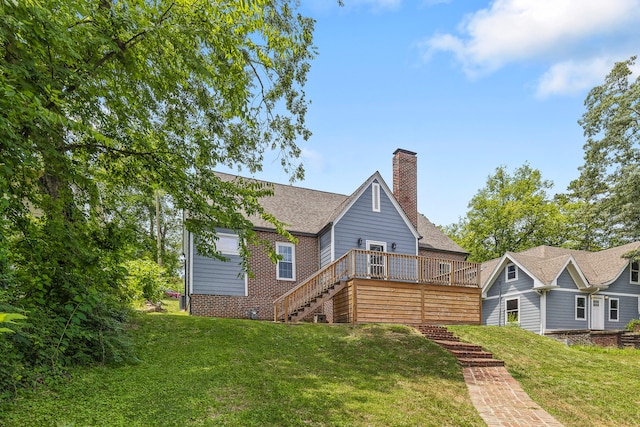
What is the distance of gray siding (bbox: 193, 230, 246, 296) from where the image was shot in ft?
48.3

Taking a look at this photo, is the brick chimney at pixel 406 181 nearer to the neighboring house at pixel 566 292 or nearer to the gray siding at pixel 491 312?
the neighboring house at pixel 566 292

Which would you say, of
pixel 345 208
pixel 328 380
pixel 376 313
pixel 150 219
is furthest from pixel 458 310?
pixel 150 219

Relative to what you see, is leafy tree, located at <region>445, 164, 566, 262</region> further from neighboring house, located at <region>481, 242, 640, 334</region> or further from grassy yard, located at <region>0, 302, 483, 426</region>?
grassy yard, located at <region>0, 302, 483, 426</region>

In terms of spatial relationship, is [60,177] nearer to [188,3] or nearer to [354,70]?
[188,3]

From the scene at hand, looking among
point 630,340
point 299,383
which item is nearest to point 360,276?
point 299,383

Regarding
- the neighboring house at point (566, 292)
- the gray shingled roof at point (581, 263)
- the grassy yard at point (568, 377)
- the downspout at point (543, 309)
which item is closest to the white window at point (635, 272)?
the neighboring house at point (566, 292)

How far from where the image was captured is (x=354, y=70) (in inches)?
385

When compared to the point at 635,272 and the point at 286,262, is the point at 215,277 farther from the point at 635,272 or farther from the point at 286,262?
the point at 635,272

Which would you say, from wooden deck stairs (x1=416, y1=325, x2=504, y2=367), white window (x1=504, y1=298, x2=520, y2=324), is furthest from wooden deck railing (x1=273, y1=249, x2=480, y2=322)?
white window (x1=504, y1=298, x2=520, y2=324)

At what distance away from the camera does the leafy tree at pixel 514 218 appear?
32.9 metres

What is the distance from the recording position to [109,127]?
7.11 metres

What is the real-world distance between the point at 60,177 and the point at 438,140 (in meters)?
10.7

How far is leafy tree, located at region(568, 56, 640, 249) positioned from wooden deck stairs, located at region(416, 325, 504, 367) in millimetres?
14947

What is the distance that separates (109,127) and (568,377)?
11.4 m
